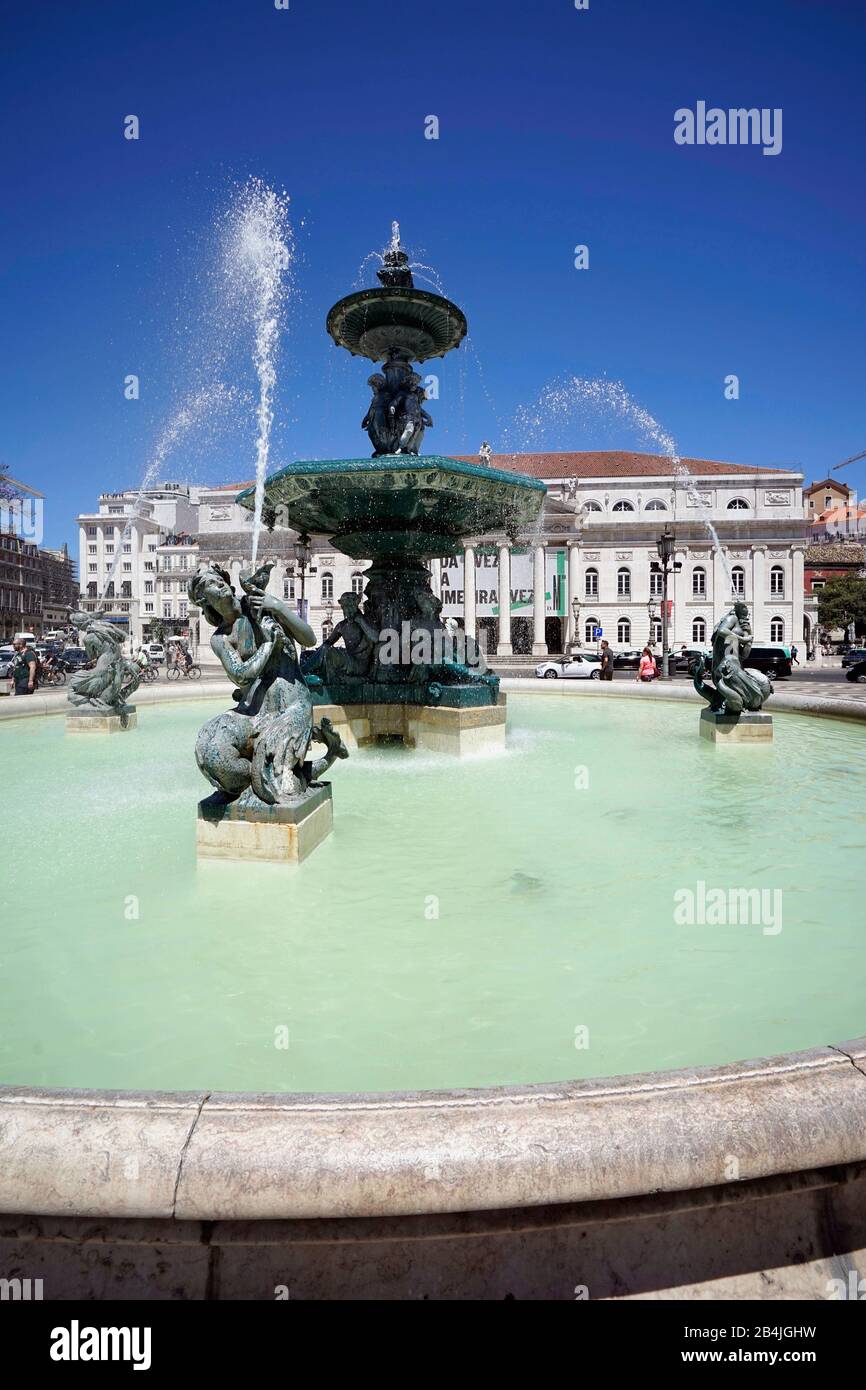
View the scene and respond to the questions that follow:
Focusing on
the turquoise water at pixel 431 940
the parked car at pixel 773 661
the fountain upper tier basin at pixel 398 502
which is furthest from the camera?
the parked car at pixel 773 661

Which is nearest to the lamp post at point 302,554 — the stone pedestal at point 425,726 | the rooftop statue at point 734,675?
the stone pedestal at point 425,726

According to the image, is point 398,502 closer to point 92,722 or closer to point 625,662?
point 92,722

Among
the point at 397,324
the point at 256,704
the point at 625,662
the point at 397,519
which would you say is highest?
Result: the point at 397,324

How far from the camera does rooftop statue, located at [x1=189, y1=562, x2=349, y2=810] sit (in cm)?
446

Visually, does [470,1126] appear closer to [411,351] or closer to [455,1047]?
[455,1047]

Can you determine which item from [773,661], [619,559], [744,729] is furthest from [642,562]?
[744,729]

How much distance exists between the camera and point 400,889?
3975 mm

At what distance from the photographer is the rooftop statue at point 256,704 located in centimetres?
446

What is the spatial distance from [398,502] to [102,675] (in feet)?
15.3

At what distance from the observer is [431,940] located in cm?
333

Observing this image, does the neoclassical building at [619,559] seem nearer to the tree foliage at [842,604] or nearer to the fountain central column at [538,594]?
the fountain central column at [538,594]

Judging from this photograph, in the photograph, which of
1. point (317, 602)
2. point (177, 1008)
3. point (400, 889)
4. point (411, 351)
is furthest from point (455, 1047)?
point (317, 602)

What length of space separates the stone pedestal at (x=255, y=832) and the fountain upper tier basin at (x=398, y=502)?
4.54 metres

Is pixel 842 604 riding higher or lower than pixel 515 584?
lower
